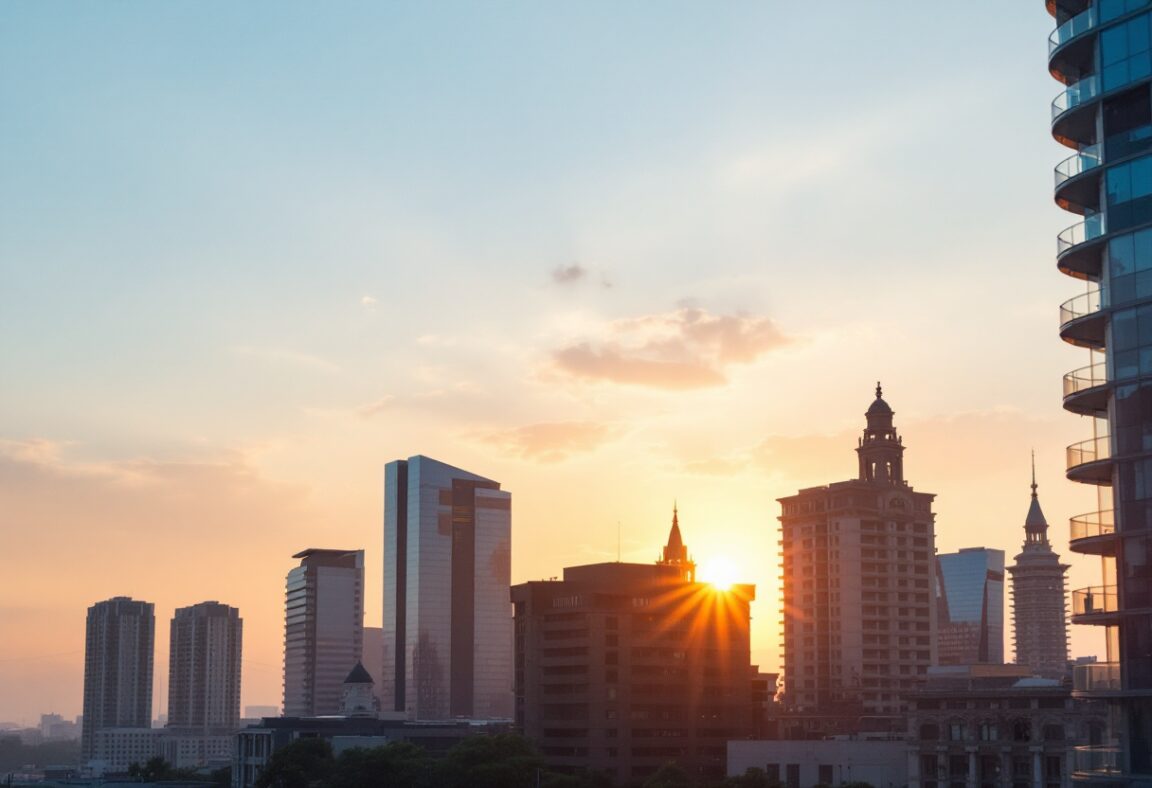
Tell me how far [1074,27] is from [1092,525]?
78.9 feet

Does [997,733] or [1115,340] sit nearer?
[1115,340]

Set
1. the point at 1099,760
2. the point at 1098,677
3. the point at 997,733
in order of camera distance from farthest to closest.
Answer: the point at 997,733
the point at 1099,760
the point at 1098,677

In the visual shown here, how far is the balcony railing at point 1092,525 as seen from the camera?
67688 millimetres

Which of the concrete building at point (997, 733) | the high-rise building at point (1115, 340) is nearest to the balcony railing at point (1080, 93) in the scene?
the high-rise building at point (1115, 340)

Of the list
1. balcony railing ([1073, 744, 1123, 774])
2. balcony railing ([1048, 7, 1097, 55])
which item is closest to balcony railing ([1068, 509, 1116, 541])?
balcony railing ([1073, 744, 1123, 774])

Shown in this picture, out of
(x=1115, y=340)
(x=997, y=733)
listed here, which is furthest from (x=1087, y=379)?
(x=997, y=733)

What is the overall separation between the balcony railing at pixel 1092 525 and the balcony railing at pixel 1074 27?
22.9 meters

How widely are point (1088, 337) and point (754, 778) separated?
133044 mm

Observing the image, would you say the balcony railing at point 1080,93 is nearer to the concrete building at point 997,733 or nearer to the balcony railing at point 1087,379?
the balcony railing at point 1087,379

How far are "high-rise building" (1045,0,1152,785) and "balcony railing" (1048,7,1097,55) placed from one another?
0.07 meters

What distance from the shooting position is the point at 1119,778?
6481 centimetres

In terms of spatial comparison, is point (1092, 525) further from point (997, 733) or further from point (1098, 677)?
point (997, 733)

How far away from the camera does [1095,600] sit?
67.8 metres

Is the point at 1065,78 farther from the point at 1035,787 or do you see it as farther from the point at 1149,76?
the point at 1035,787
